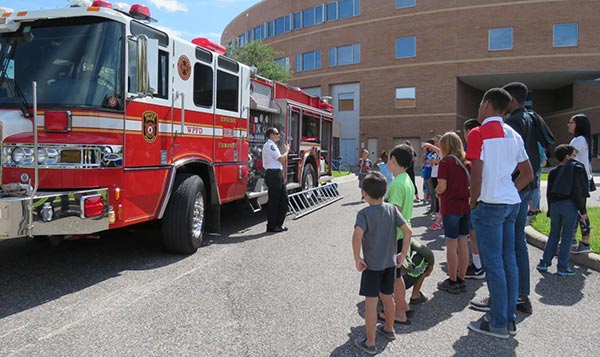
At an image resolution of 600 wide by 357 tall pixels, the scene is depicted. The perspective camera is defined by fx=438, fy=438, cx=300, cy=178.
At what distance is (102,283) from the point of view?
16.1ft

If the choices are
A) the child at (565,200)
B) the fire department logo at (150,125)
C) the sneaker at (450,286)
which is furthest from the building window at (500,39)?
the fire department logo at (150,125)

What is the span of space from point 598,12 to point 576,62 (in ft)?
12.0

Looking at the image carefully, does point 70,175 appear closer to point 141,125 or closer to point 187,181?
point 141,125

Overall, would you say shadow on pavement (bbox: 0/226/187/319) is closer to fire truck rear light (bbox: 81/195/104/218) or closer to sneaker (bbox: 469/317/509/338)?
fire truck rear light (bbox: 81/195/104/218)

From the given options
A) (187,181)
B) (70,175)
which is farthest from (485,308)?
(70,175)

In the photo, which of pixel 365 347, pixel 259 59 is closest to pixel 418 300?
pixel 365 347

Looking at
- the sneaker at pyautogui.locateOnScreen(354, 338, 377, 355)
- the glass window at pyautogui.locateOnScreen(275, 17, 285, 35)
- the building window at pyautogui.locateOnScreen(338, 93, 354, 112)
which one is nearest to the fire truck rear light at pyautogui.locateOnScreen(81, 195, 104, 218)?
the sneaker at pyautogui.locateOnScreen(354, 338, 377, 355)

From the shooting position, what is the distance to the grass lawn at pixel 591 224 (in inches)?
247

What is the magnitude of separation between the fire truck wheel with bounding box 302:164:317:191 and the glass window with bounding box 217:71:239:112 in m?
3.85

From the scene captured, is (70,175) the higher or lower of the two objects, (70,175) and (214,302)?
the higher

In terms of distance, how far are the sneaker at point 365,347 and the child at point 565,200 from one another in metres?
3.27

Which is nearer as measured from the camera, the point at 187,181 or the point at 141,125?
Result: the point at 141,125

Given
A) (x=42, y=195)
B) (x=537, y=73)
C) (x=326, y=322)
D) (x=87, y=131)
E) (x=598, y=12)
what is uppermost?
(x=598, y=12)

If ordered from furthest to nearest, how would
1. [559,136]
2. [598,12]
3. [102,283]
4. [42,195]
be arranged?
[559,136], [598,12], [102,283], [42,195]
